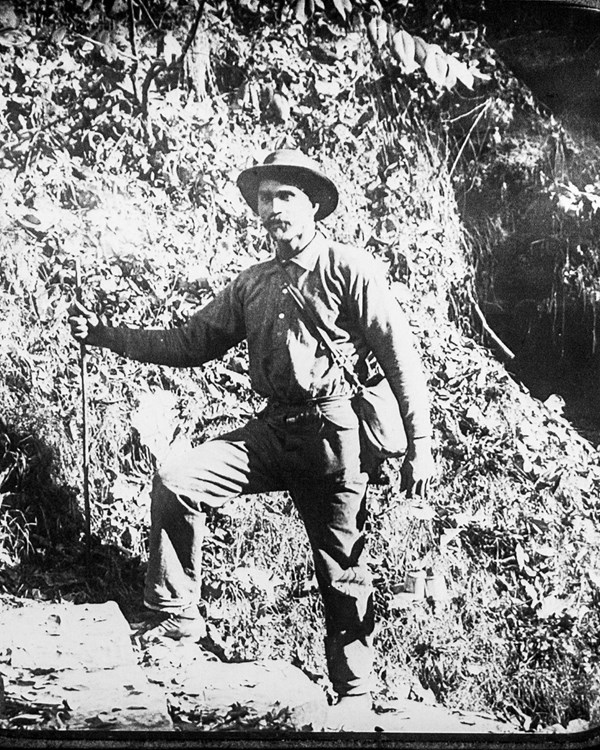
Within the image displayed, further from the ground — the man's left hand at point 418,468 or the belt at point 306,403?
the belt at point 306,403

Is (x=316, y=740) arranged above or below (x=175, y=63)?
below

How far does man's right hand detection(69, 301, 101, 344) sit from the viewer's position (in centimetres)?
198

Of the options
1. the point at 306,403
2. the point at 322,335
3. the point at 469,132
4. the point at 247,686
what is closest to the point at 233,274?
the point at 322,335

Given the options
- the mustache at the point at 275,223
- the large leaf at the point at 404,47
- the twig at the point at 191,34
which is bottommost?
the mustache at the point at 275,223

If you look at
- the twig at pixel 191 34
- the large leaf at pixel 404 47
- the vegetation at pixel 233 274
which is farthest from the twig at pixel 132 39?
the large leaf at pixel 404 47

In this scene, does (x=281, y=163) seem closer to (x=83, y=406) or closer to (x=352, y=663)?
(x=83, y=406)

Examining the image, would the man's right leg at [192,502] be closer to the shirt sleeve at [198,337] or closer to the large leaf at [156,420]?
the large leaf at [156,420]

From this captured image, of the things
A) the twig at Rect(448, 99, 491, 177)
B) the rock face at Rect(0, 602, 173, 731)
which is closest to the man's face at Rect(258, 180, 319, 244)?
the twig at Rect(448, 99, 491, 177)

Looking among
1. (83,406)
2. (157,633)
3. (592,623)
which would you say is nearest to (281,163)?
(83,406)

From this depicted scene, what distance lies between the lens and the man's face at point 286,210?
194 centimetres

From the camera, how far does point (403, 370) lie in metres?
1.92

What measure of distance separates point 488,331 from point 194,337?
0.82m

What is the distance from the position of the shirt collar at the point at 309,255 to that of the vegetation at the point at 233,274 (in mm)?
80

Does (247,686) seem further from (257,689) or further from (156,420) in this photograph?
(156,420)
